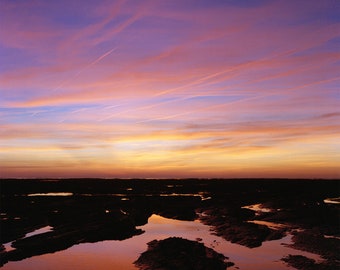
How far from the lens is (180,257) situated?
59.4 feet

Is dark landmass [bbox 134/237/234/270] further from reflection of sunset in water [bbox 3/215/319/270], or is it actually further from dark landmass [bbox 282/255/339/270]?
dark landmass [bbox 282/255/339/270]

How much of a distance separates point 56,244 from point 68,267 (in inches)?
187

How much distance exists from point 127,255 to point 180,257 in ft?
11.3

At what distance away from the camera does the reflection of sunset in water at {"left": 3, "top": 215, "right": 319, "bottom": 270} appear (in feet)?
57.8

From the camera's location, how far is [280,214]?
35312 mm

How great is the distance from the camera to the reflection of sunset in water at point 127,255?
57.8 ft

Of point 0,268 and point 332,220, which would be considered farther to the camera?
point 332,220

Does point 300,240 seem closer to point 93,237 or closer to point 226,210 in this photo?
point 93,237

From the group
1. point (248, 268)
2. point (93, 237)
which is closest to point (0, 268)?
point (93, 237)

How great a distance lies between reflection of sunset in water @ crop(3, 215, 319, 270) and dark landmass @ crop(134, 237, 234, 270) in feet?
2.13

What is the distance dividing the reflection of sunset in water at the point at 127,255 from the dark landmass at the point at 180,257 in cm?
65

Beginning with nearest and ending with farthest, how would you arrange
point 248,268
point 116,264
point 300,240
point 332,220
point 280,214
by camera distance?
point 248,268 → point 116,264 → point 300,240 → point 332,220 → point 280,214

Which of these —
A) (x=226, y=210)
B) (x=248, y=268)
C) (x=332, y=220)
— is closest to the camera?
(x=248, y=268)

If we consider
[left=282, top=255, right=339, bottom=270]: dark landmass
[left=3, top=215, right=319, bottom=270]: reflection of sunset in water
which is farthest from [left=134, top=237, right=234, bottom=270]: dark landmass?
[left=282, top=255, right=339, bottom=270]: dark landmass
